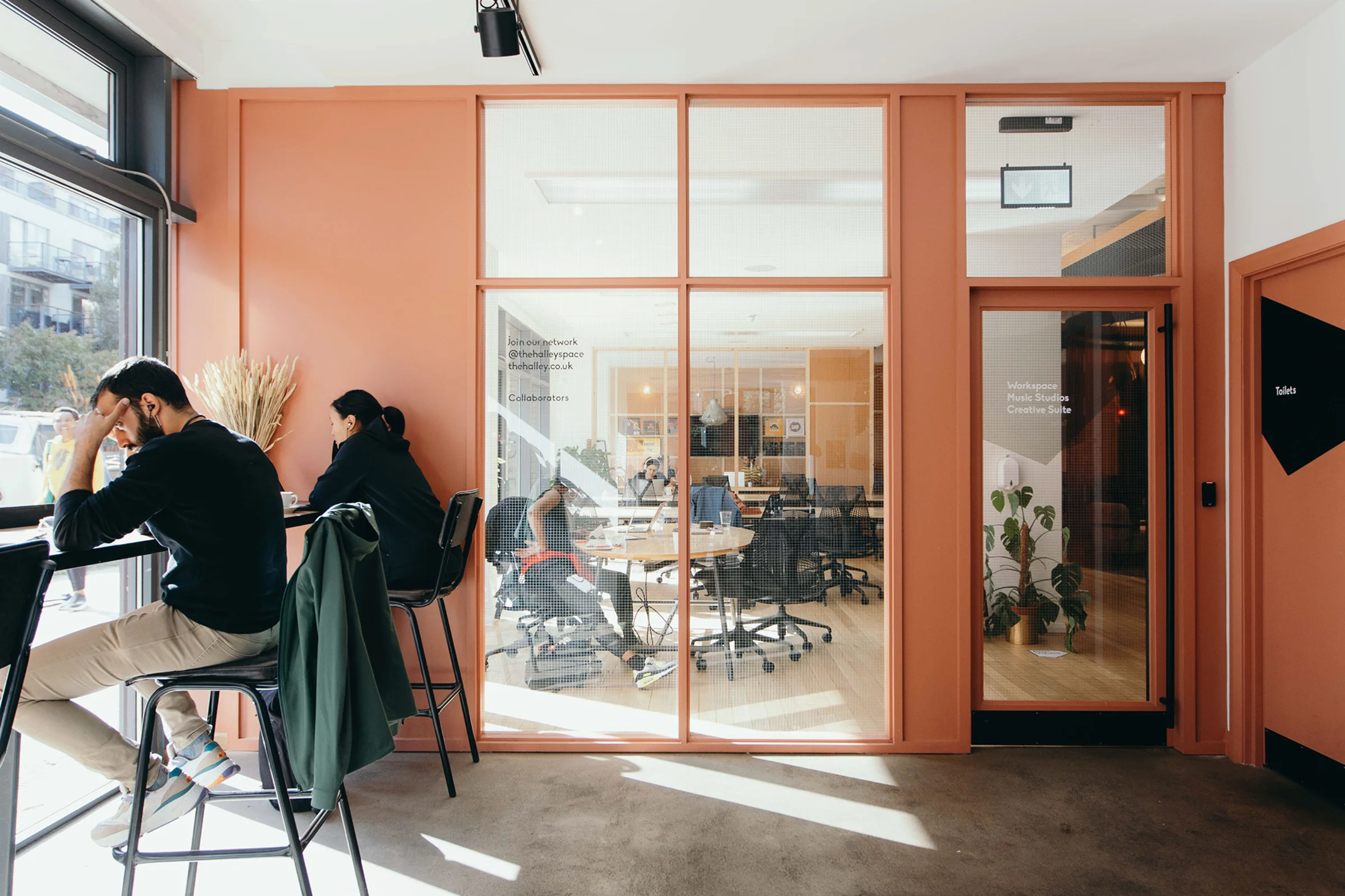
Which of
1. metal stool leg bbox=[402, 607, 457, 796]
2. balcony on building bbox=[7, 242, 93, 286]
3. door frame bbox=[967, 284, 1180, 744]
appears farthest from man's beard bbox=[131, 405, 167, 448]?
door frame bbox=[967, 284, 1180, 744]

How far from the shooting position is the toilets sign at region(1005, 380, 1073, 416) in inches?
126

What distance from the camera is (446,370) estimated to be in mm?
3225

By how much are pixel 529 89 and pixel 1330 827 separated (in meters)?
4.50

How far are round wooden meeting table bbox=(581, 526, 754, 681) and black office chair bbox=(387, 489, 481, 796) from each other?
1.90 ft

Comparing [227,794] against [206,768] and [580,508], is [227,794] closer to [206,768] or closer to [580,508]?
[206,768]

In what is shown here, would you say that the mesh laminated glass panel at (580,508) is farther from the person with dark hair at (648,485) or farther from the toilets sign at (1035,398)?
the toilets sign at (1035,398)

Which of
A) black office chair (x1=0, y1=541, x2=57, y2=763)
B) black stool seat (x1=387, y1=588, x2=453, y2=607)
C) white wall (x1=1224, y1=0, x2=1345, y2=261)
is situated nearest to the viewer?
black office chair (x1=0, y1=541, x2=57, y2=763)

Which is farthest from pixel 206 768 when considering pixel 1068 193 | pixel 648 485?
pixel 1068 193

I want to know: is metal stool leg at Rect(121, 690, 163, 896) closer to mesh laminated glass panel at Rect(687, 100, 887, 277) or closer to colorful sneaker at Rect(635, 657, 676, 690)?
colorful sneaker at Rect(635, 657, 676, 690)

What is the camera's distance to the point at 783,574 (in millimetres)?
3234

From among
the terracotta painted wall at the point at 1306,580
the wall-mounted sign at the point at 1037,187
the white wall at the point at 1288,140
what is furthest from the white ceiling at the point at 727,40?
the terracotta painted wall at the point at 1306,580

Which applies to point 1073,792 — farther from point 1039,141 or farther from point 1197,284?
point 1039,141

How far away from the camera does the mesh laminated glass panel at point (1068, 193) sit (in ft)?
10.5

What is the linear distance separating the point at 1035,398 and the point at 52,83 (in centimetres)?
438
